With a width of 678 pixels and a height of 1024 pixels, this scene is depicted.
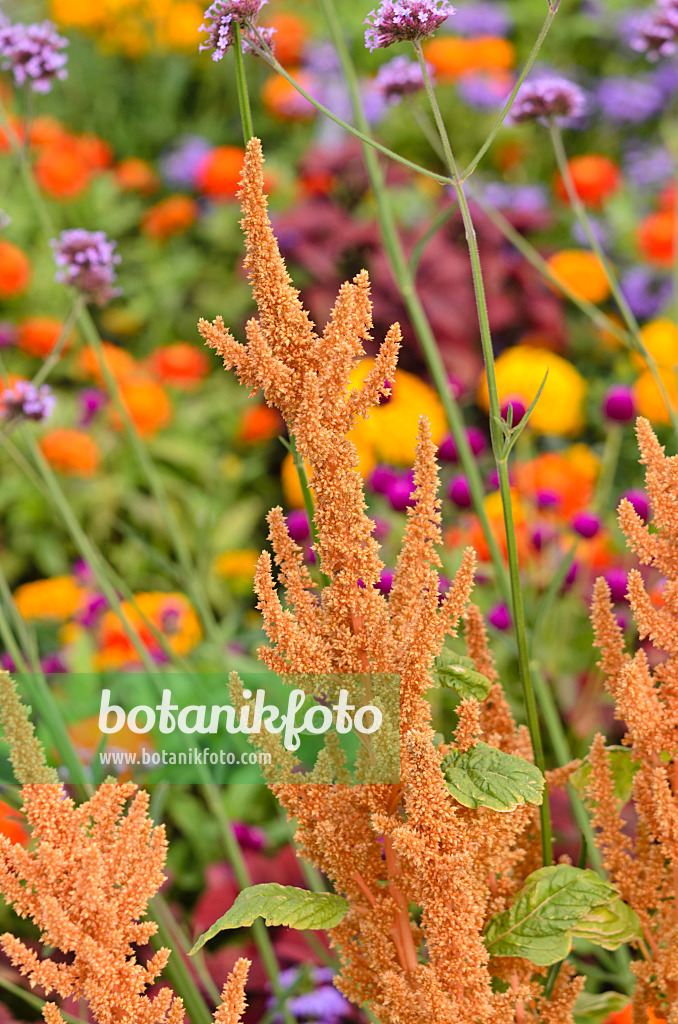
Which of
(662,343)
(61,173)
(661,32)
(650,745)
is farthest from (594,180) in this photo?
(650,745)

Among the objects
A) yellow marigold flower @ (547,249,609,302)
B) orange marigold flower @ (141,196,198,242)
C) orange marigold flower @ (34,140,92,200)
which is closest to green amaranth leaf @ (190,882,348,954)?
yellow marigold flower @ (547,249,609,302)

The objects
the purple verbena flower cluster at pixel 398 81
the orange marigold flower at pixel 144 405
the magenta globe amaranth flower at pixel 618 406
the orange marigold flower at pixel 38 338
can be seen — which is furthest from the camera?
the orange marigold flower at pixel 38 338

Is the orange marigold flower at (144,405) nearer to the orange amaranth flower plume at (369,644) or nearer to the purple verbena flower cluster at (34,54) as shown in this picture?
the purple verbena flower cluster at (34,54)

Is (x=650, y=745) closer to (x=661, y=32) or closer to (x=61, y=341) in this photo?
(x=61, y=341)

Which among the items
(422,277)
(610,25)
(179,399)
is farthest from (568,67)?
(179,399)

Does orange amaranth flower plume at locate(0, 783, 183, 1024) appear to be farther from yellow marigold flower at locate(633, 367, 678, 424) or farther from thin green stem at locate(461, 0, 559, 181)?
yellow marigold flower at locate(633, 367, 678, 424)

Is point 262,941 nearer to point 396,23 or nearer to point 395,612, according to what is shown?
point 395,612

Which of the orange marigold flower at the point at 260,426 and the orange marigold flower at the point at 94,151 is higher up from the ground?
the orange marigold flower at the point at 94,151

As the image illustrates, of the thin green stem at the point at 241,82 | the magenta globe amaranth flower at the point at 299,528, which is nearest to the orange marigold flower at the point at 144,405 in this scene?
the magenta globe amaranth flower at the point at 299,528
